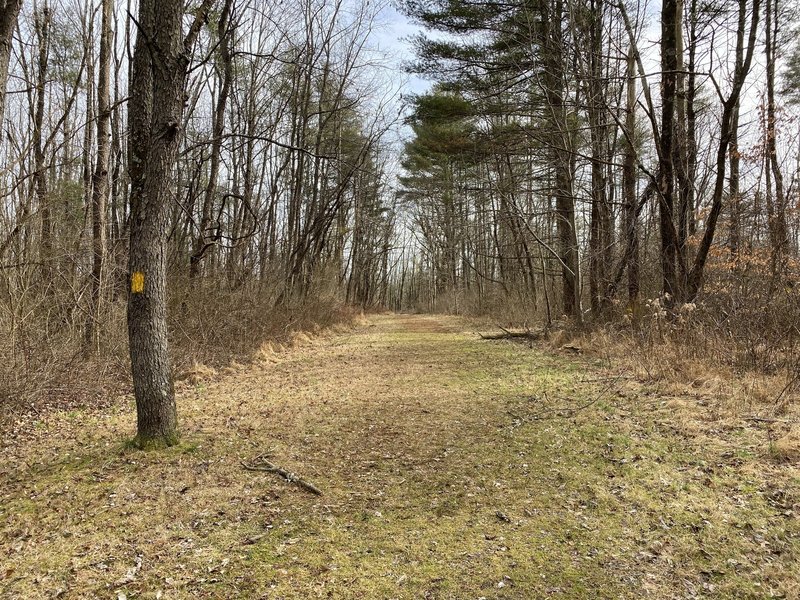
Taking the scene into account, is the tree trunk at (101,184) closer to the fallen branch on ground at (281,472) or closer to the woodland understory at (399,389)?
the woodland understory at (399,389)

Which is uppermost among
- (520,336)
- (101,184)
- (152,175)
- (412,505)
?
(101,184)

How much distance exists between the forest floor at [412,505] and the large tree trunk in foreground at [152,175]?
2.01 ft

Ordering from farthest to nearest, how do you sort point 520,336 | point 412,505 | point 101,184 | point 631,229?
point 520,336, point 631,229, point 101,184, point 412,505

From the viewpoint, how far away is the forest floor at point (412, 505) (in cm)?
246

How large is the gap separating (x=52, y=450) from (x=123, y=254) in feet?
13.7

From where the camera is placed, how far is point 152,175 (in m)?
3.95

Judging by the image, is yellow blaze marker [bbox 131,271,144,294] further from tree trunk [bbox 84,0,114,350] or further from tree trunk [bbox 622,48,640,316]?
tree trunk [bbox 622,48,640,316]

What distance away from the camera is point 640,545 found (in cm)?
271

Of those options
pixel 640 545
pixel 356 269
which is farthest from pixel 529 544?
pixel 356 269

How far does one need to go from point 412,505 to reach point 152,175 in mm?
3365

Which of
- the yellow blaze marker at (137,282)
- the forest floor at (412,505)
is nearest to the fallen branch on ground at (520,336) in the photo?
the forest floor at (412,505)

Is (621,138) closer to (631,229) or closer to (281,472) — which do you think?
(631,229)

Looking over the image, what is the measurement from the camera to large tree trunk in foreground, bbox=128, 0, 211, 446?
3906 mm

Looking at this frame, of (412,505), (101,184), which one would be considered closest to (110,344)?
(101,184)
